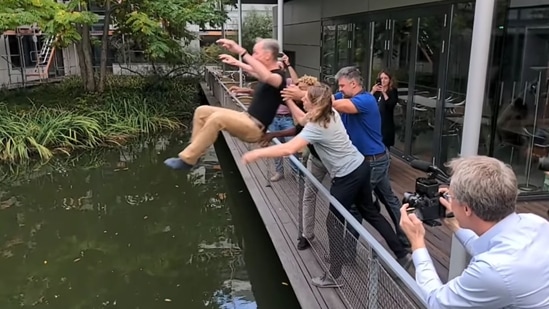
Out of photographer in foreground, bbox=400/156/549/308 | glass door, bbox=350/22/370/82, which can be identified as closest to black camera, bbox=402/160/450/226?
photographer in foreground, bbox=400/156/549/308

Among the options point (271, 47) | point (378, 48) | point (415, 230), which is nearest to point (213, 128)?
point (271, 47)

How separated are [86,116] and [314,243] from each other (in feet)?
30.0

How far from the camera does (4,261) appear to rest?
5.22m

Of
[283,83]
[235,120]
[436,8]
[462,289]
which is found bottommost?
[462,289]

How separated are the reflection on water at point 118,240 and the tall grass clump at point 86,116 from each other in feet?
3.46

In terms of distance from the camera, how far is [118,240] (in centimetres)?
572

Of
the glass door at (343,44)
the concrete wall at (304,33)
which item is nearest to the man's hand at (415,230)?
the glass door at (343,44)

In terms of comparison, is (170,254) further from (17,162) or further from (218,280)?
(17,162)

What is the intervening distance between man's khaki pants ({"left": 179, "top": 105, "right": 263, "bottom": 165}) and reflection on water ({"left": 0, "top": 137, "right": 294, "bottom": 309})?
187cm

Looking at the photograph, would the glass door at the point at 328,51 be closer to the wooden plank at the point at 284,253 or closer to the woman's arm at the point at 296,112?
the wooden plank at the point at 284,253

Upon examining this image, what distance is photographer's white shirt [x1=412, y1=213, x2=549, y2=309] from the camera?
51.2 inches

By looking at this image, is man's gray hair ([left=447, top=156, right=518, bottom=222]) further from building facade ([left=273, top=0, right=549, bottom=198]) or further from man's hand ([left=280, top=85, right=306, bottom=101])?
building facade ([left=273, top=0, right=549, bottom=198])

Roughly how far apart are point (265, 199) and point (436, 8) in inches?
118

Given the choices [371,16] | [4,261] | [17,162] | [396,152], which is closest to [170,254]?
[4,261]
